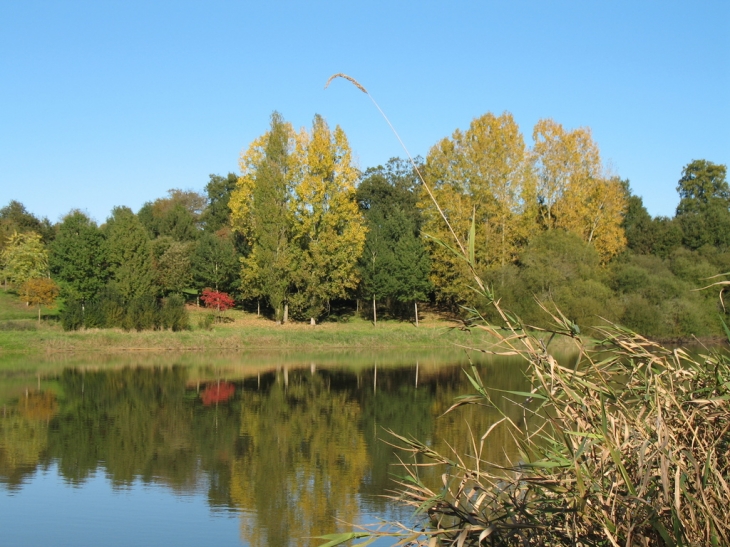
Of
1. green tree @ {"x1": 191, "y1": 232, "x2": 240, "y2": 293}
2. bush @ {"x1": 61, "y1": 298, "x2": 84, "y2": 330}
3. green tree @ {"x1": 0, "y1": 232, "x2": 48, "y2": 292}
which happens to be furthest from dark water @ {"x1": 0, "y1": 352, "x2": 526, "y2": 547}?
green tree @ {"x1": 191, "y1": 232, "x2": 240, "y2": 293}

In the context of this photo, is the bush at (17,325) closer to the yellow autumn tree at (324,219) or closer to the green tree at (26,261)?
the green tree at (26,261)

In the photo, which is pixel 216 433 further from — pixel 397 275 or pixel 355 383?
pixel 397 275

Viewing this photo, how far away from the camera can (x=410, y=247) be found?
3972 centimetres

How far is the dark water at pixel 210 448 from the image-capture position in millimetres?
8883

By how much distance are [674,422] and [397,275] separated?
3587 centimetres

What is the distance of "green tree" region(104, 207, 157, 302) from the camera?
36594 mm

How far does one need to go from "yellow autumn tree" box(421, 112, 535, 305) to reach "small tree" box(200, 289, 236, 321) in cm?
1122

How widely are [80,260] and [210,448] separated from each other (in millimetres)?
26082

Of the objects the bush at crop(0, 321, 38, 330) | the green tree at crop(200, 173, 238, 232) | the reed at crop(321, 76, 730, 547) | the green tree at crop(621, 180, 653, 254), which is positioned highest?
the green tree at crop(200, 173, 238, 232)

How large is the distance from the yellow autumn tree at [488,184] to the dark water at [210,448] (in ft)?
47.0

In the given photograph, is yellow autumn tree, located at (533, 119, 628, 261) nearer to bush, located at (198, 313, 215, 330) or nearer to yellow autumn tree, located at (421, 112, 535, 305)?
yellow autumn tree, located at (421, 112, 535, 305)

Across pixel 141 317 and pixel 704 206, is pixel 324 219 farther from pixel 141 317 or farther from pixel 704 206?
pixel 704 206

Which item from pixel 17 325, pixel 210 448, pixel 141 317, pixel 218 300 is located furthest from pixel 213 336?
pixel 210 448

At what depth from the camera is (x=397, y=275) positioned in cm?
3903
